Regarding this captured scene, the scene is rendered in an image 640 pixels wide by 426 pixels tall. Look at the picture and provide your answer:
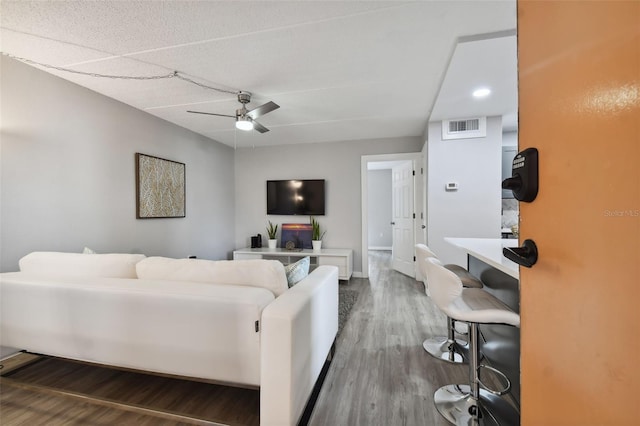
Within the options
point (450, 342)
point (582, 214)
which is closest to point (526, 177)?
point (582, 214)

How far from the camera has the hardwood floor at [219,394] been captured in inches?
56.2

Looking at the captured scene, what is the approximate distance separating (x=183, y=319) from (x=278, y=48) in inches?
77.4

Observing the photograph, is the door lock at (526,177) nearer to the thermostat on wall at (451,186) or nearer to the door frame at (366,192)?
the thermostat on wall at (451,186)

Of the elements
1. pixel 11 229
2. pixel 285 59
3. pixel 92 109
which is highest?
pixel 285 59

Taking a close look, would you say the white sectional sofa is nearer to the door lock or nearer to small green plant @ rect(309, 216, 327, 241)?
the door lock

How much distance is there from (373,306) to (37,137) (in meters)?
3.67

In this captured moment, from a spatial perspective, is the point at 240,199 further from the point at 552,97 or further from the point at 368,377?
the point at 552,97

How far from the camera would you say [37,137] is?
2.20m

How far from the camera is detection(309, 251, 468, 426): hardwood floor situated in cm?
146

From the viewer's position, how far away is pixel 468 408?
4.71ft

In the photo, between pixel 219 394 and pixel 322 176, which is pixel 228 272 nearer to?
pixel 219 394

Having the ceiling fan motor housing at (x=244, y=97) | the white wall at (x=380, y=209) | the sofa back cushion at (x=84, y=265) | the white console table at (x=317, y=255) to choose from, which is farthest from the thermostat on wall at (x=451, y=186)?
the white wall at (x=380, y=209)

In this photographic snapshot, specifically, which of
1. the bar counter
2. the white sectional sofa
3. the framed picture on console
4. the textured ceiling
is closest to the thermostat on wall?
the textured ceiling

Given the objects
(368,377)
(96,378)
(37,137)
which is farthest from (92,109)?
(368,377)
